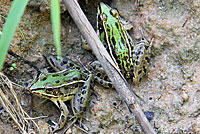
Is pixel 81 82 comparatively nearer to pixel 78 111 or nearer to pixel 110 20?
pixel 78 111

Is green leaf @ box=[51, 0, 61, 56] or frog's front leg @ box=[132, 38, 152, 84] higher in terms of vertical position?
green leaf @ box=[51, 0, 61, 56]

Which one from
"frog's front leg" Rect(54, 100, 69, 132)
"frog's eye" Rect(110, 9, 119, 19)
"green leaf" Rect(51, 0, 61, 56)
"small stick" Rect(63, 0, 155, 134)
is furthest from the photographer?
"frog's eye" Rect(110, 9, 119, 19)

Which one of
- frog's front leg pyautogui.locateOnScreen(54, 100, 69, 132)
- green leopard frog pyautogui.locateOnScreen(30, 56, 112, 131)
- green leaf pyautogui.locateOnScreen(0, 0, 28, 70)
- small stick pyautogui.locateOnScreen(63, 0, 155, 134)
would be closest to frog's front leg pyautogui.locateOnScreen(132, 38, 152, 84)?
green leopard frog pyautogui.locateOnScreen(30, 56, 112, 131)

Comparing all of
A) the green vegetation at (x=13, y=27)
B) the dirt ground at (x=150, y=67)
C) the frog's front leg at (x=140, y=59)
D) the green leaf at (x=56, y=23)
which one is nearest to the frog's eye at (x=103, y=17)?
the dirt ground at (x=150, y=67)

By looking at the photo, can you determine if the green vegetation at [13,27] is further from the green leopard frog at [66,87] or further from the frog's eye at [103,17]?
the frog's eye at [103,17]

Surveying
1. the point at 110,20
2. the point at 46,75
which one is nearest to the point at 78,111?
the point at 46,75

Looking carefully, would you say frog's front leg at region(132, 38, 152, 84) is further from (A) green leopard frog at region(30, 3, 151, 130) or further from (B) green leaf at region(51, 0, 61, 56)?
(B) green leaf at region(51, 0, 61, 56)
